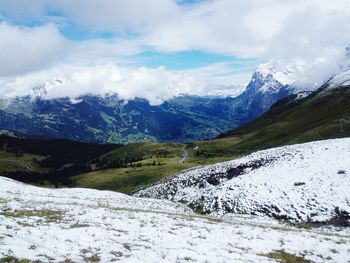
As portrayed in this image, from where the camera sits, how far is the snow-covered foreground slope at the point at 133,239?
68.5ft

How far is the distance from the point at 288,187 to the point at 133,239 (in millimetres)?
30416

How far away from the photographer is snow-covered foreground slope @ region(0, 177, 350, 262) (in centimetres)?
2088

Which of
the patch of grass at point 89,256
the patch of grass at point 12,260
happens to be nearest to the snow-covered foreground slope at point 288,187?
the patch of grass at point 89,256

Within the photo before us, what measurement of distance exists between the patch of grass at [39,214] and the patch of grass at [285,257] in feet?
48.8

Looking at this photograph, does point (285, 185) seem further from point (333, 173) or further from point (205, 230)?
point (205, 230)

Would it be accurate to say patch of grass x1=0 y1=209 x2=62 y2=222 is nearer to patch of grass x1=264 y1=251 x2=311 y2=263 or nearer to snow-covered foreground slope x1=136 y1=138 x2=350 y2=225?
patch of grass x1=264 y1=251 x2=311 y2=263

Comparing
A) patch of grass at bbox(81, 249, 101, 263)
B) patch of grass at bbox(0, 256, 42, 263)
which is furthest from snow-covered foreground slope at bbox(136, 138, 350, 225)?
patch of grass at bbox(0, 256, 42, 263)

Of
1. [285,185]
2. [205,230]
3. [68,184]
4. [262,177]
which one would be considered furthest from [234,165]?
[68,184]

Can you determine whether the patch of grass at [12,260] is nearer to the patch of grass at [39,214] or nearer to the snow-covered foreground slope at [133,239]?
the snow-covered foreground slope at [133,239]

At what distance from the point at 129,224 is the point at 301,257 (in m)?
12.4

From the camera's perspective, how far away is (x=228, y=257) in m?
23.1

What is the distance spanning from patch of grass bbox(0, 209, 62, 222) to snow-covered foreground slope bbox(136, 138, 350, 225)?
84.1 feet

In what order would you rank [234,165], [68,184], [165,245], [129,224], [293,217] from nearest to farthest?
[165,245], [129,224], [293,217], [234,165], [68,184]

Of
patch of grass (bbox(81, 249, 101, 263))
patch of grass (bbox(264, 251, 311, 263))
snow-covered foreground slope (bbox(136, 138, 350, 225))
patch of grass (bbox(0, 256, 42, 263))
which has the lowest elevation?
patch of grass (bbox(264, 251, 311, 263))
